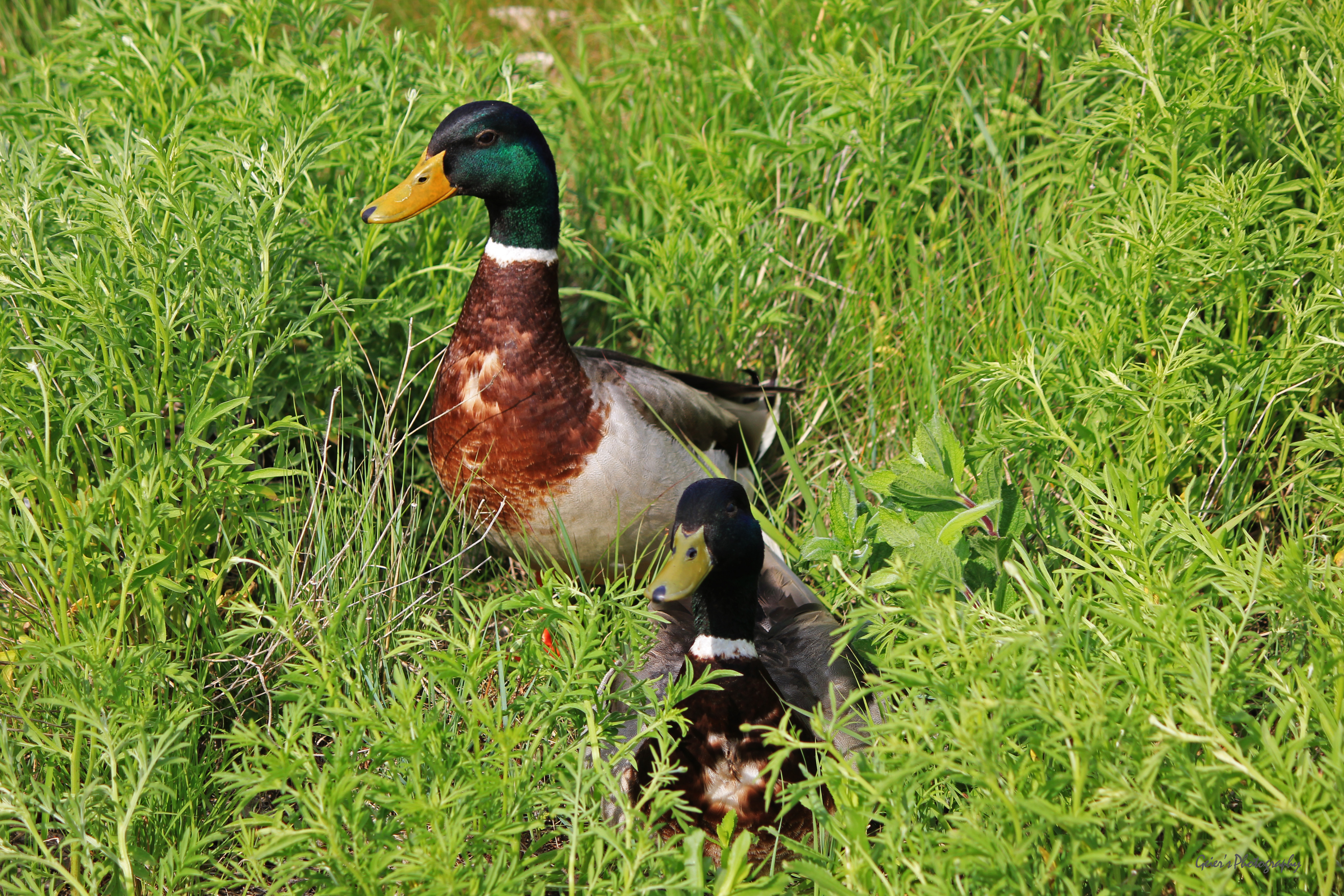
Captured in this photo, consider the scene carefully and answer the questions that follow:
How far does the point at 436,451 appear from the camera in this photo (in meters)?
3.31

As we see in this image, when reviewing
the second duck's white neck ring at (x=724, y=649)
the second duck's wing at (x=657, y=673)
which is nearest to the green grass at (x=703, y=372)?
the second duck's wing at (x=657, y=673)

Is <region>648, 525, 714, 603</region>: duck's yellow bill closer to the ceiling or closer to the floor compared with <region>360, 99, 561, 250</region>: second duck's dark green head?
closer to the floor

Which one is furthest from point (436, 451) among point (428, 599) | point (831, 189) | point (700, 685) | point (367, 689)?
point (831, 189)

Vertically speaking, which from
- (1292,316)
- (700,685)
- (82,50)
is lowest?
(700,685)

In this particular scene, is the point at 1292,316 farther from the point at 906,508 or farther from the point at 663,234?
the point at 663,234

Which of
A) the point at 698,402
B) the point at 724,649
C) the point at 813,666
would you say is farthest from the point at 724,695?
the point at 698,402

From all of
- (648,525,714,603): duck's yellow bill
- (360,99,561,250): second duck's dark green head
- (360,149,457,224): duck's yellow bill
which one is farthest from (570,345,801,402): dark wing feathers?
(648,525,714,603): duck's yellow bill

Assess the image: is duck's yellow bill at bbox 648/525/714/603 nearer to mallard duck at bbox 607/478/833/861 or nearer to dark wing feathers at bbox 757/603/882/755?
mallard duck at bbox 607/478/833/861

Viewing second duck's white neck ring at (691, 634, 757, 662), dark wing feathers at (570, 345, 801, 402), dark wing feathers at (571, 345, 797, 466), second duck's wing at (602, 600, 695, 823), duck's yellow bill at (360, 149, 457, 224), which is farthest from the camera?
dark wing feathers at (570, 345, 801, 402)

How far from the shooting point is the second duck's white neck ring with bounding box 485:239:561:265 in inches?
127

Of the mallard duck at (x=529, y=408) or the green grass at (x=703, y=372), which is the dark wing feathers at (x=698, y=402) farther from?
the green grass at (x=703, y=372)

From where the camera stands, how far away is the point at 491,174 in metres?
3.18

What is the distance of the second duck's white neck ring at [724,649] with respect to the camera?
2.53 meters

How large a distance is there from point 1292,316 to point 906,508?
1177mm
